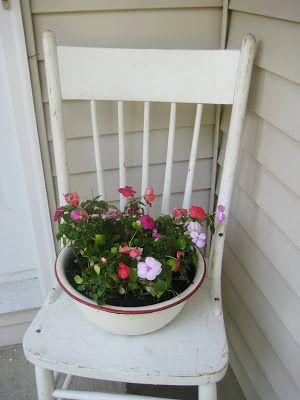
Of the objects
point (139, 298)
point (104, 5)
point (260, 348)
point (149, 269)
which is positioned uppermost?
point (104, 5)

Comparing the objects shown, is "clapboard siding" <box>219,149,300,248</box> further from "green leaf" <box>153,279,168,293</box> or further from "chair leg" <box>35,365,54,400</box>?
"chair leg" <box>35,365,54,400</box>

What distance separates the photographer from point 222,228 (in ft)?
3.17

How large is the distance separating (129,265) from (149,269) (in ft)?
0.24

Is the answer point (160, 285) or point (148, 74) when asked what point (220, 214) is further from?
point (148, 74)

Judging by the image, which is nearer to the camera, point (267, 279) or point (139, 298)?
point (139, 298)

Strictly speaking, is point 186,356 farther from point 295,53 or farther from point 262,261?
point 295,53

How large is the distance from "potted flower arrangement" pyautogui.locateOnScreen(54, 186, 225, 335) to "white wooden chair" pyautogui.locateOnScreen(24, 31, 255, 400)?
58mm

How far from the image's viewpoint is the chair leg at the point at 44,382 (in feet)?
2.90

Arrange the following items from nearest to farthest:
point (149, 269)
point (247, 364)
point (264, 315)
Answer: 1. point (149, 269)
2. point (264, 315)
3. point (247, 364)

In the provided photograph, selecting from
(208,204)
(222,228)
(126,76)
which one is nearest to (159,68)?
(126,76)

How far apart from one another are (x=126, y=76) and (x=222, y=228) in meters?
0.42

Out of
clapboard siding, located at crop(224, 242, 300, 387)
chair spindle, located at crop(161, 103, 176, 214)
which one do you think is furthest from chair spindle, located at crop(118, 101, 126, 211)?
clapboard siding, located at crop(224, 242, 300, 387)

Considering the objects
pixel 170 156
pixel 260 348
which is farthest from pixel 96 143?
pixel 260 348

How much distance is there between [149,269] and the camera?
0.76 meters
